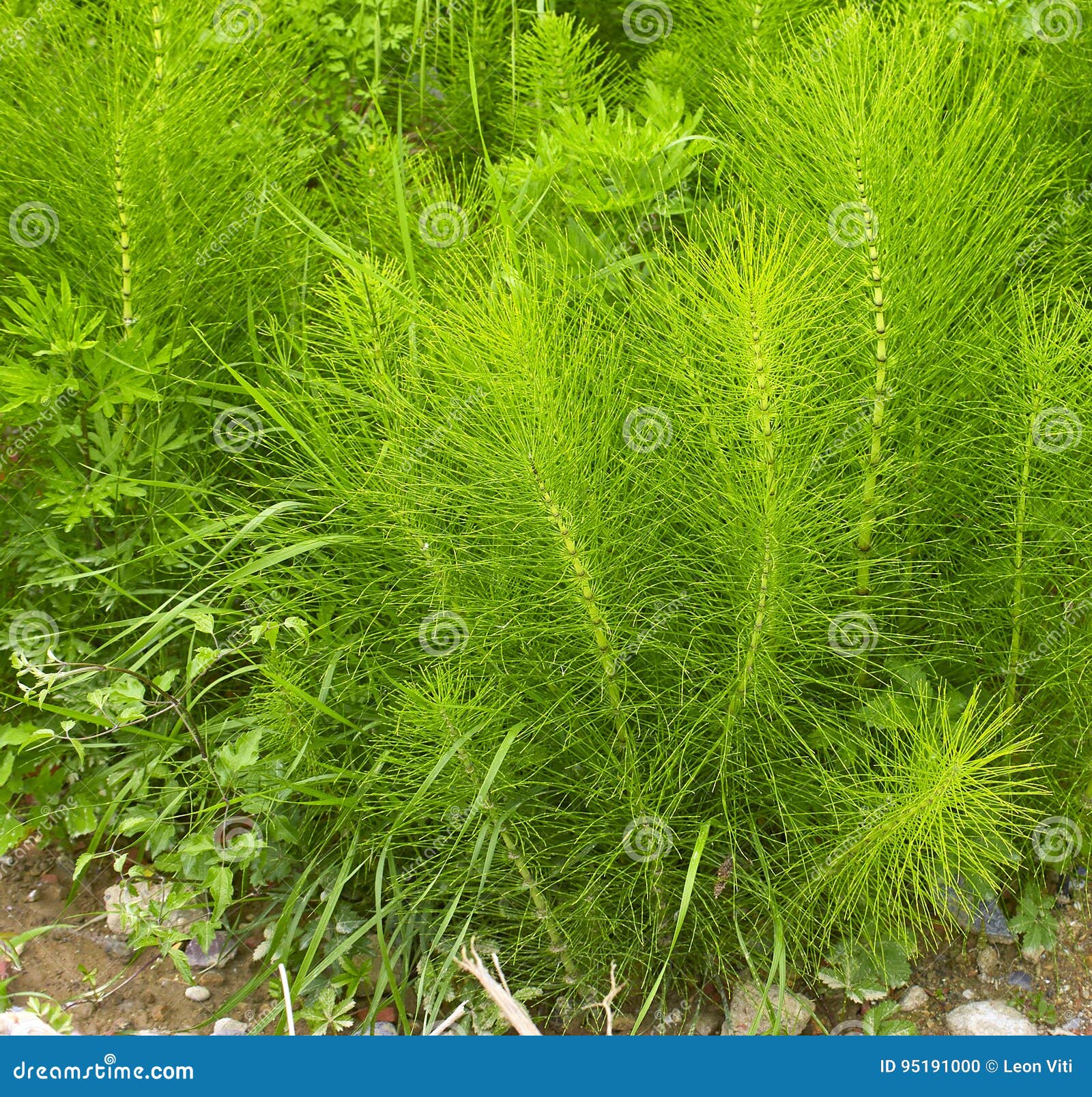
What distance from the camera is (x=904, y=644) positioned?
2160 millimetres

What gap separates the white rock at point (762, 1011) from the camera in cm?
196

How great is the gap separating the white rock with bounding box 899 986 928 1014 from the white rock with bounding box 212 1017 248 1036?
1.20 m

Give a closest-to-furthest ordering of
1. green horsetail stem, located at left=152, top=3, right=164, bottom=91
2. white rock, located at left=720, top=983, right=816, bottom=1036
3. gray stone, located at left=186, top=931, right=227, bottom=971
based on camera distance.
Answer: white rock, located at left=720, top=983, right=816, bottom=1036
gray stone, located at left=186, top=931, right=227, bottom=971
green horsetail stem, located at left=152, top=3, right=164, bottom=91

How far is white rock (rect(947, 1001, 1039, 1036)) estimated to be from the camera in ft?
6.44

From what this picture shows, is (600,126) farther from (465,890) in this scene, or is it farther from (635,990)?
(635,990)

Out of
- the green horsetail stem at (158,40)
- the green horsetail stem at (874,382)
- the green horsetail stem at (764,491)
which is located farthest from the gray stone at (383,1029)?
the green horsetail stem at (158,40)

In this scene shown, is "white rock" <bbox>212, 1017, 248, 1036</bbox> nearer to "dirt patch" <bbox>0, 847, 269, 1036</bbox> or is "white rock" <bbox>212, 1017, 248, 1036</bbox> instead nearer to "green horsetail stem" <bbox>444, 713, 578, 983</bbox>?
"dirt patch" <bbox>0, 847, 269, 1036</bbox>

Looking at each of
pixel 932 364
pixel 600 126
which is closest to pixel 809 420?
pixel 932 364

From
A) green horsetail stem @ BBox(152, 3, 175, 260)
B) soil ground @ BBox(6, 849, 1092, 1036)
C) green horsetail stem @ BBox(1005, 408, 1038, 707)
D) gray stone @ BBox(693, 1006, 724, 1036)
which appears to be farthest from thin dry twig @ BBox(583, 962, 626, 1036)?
green horsetail stem @ BBox(152, 3, 175, 260)

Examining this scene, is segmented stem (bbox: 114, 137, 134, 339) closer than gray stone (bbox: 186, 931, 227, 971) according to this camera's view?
No

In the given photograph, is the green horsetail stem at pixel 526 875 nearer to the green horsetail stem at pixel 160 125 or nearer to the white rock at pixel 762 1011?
the white rock at pixel 762 1011

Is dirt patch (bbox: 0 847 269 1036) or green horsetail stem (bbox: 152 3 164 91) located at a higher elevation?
green horsetail stem (bbox: 152 3 164 91)

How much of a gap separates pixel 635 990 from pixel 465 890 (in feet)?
1.22

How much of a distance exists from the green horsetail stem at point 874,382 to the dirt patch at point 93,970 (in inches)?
55.9
